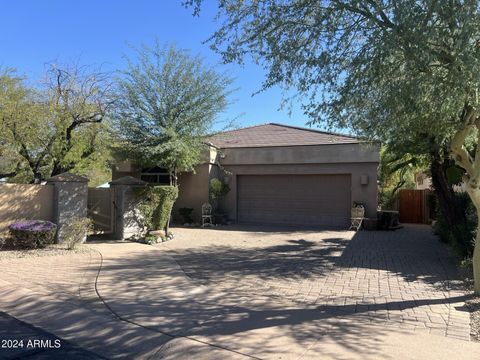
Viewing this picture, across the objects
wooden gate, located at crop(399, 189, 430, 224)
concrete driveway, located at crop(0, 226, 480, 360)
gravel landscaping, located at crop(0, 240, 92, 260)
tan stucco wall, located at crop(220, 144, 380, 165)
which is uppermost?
tan stucco wall, located at crop(220, 144, 380, 165)

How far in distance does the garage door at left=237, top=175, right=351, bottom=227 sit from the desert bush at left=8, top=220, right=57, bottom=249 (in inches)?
407

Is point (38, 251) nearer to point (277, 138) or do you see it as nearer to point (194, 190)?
point (194, 190)

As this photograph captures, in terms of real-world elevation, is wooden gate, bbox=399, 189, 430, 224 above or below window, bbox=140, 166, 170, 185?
below

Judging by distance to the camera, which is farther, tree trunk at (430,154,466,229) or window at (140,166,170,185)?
window at (140,166,170,185)

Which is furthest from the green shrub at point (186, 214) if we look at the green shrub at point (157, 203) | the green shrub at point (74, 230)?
the green shrub at point (74, 230)

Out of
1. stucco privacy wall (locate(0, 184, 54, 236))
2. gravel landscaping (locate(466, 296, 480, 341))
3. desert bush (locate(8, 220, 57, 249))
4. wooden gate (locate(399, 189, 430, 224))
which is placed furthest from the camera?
wooden gate (locate(399, 189, 430, 224))

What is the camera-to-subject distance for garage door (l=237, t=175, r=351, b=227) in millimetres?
19312

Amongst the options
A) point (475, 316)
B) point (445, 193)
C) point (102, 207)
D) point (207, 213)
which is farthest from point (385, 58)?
point (207, 213)

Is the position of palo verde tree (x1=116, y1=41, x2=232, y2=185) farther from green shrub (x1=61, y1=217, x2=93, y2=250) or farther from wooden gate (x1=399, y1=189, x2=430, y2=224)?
wooden gate (x1=399, y1=189, x2=430, y2=224)

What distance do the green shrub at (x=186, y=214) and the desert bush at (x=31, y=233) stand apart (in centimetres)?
830

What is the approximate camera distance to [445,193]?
46.0 feet

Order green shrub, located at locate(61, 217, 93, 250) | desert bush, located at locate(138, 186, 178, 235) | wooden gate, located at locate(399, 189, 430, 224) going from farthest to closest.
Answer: wooden gate, located at locate(399, 189, 430, 224) → desert bush, located at locate(138, 186, 178, 235) → green shrub, located at locate(61, 217, 93, 250)

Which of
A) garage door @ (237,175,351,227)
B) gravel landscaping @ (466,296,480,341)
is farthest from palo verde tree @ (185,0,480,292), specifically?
garage door @ (237,175,351,227)

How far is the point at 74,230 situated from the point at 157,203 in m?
3.32
